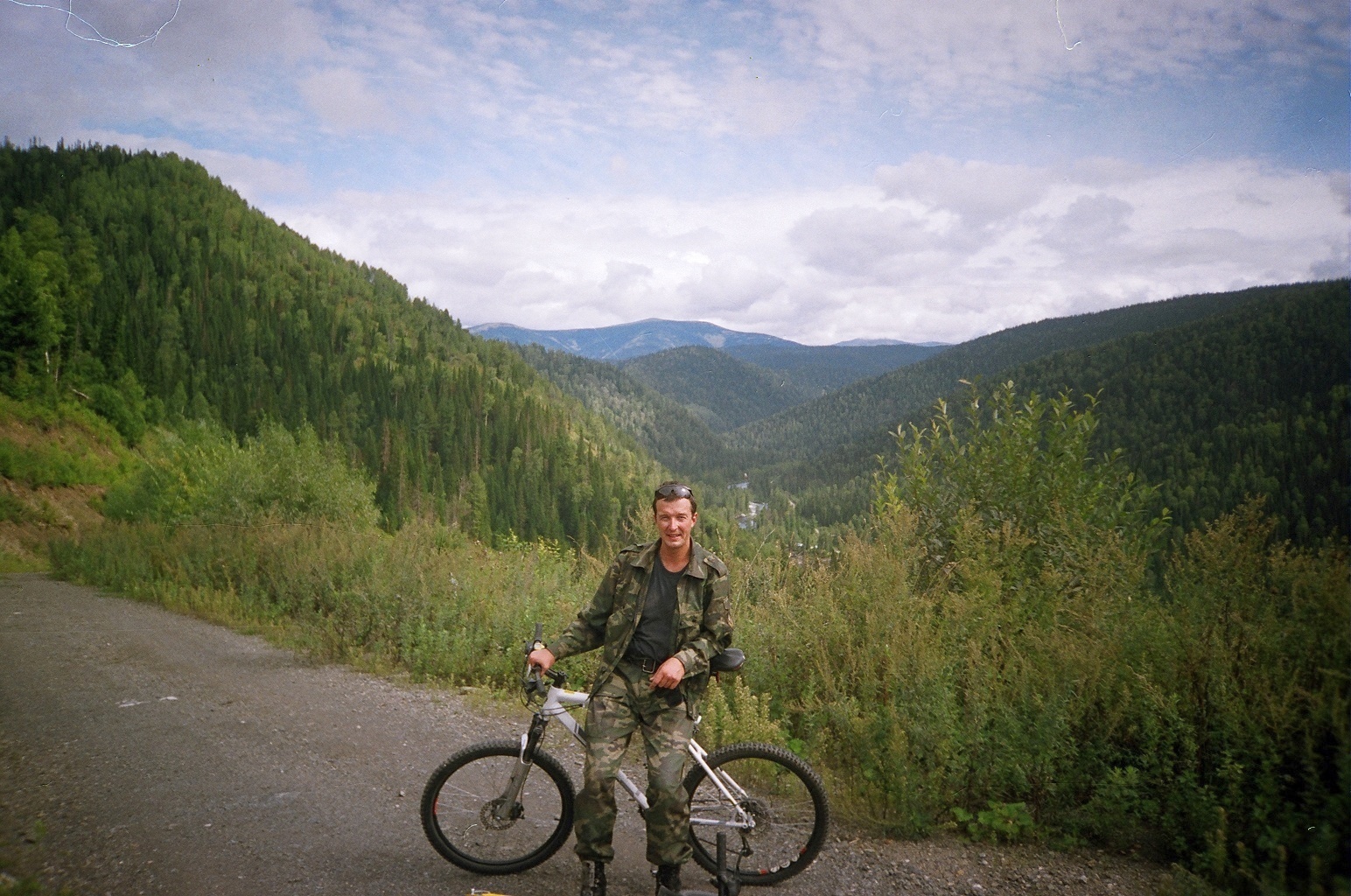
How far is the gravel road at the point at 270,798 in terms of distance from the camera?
159 inches

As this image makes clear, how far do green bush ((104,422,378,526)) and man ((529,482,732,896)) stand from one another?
1421cm

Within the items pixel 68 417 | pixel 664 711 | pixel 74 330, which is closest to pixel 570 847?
pixel 664 711

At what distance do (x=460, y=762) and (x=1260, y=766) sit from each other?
4.42m

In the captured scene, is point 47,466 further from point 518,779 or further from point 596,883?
point 596,883

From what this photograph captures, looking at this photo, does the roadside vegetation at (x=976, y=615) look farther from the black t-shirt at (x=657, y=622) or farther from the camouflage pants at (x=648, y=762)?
the black t-shirt at (x=657, y=622)

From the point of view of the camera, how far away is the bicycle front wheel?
13.6 ft

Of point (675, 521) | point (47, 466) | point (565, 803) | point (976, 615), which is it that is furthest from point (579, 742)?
point (47, 466)

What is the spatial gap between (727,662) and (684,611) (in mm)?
352

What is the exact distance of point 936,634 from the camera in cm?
594

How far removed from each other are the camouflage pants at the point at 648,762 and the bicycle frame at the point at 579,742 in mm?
162

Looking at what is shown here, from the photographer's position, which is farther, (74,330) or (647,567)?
(74,330)

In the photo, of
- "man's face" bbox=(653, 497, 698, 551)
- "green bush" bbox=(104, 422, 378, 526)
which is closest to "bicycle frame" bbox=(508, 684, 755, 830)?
"man's face" bbox=(653, 497, 698, 551)

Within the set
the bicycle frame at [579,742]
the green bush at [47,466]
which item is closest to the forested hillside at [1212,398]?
the green bush at [47,466]

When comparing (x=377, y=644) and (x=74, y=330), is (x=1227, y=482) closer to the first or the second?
(x=377, y=644)
